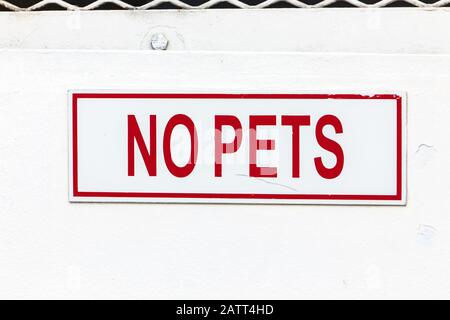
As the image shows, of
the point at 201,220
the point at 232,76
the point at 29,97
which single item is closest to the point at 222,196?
the point at 201,220

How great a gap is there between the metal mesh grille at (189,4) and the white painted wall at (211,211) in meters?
0.03

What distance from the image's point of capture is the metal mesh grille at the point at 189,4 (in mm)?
1978

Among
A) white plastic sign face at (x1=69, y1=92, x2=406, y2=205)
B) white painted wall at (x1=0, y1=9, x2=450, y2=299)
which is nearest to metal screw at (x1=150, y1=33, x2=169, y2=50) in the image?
white painted wall at (x1=0, y1=9, x2=450, y2=299)

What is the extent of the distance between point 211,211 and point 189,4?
2.05ft

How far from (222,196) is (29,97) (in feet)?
2.11

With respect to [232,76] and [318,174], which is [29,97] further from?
[318,174]

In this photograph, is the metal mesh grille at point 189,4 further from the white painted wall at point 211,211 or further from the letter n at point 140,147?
the letter n at point 140,147

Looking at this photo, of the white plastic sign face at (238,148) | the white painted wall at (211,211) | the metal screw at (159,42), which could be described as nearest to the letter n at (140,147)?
the white plastic sign face at (238,148)

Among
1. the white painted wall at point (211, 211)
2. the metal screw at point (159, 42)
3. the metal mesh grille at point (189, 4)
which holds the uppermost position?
the metal mesh grille at point (189, 4)

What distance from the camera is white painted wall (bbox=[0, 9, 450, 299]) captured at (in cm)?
193

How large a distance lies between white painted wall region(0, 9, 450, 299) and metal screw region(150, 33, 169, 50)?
41mm

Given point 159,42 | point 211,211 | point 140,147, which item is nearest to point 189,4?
point 159,42

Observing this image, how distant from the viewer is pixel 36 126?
201 cm

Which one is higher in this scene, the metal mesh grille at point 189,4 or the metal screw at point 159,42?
the metal mesh grille at point 189,4
